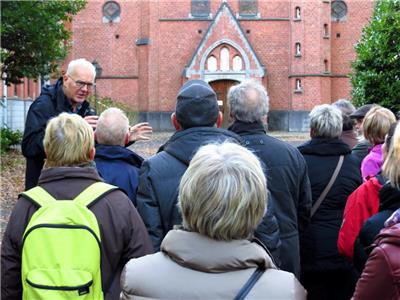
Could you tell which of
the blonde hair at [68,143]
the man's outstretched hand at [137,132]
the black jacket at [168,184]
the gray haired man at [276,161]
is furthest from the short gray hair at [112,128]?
the blonde hair at [68,143]

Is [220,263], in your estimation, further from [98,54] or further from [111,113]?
[98,54]

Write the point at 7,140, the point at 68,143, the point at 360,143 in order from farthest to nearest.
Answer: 1. the point at 7,140
2. the point at 360,143
3. the point at 68,143

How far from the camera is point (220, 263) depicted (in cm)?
257

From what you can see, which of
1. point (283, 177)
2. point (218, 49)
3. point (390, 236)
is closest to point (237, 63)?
point (218, 49)

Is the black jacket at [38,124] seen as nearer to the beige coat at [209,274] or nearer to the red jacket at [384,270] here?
the beige coat at [209,274]

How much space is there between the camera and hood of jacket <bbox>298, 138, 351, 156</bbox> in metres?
5.72

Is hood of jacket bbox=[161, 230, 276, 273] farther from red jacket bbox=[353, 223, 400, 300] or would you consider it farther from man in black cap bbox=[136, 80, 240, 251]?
man in black cap bbox=[136, 80, 240, 251]

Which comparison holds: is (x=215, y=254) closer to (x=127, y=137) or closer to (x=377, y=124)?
(x=127, y=137)

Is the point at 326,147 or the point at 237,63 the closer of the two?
the point at 326,147

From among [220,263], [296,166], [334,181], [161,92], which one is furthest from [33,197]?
[161,92]

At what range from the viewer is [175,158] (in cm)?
431

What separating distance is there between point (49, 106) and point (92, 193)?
88.9 inches

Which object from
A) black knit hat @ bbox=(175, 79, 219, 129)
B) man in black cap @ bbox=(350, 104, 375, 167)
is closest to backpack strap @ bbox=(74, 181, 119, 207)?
black knit hat @ bbox=(175, 79, 219, 129)

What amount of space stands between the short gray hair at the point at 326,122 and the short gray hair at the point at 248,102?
919 mm
